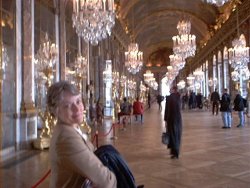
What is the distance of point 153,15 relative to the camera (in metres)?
35.8

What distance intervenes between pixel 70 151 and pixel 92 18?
20.1 feet

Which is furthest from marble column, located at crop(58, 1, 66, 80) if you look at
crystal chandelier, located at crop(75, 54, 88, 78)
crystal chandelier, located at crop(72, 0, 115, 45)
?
crystal chandelier, located at crop(72, 0, 115, 45)

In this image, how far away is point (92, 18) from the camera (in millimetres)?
7484

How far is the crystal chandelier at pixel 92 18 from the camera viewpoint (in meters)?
7.48

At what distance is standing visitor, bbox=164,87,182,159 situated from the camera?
748 centimetres

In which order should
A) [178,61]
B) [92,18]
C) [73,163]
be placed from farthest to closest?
[178,61] < [92,18] < [73,163]

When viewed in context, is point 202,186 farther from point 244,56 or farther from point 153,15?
→ point 153,15

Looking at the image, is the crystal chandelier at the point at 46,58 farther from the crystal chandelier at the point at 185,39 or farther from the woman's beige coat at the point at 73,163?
the crystal chandelier at the point at 185,39

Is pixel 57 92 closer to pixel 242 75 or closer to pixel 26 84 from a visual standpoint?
pixel 26 84

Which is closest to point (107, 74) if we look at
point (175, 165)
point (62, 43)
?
point (62, 43)

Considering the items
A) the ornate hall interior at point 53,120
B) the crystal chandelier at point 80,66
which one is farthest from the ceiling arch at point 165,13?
the crystal chandelier at point 80,66

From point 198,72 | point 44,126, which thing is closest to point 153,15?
point 198,72

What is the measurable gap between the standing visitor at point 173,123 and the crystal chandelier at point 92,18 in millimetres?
2003

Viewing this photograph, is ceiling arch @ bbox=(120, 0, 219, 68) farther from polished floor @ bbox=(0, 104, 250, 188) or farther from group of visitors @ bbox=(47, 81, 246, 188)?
group of visitors @ bbox=(47, 81, 246, 188)
